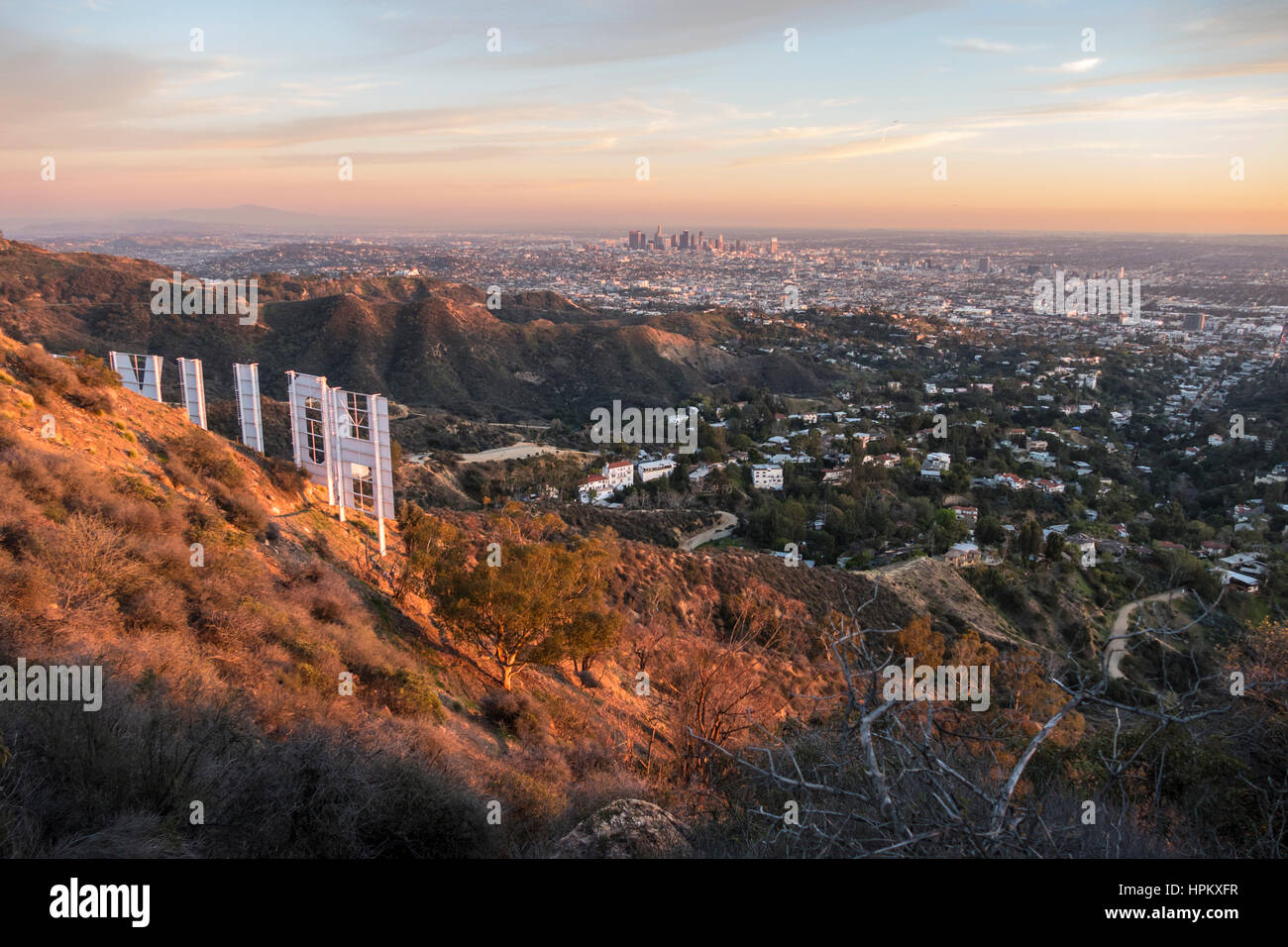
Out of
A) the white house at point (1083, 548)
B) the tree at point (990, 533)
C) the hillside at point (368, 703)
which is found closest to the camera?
the hillside at point (368, 703)

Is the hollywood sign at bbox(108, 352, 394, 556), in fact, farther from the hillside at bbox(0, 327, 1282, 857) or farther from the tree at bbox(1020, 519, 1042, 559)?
the tree at bbox(1020, 519, 1042, 559)

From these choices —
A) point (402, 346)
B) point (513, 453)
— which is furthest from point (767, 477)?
point (402, 346)

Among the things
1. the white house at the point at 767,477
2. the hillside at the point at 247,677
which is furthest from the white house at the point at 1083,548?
the hillside at the point at 247,677

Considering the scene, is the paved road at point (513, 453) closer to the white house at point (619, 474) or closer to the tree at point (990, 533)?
the white house at point (619, 474)

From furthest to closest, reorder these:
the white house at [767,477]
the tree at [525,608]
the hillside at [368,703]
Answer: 1. the white house at [767,477]
2. the tree at [525,608]
3. the hillside at [368,703]

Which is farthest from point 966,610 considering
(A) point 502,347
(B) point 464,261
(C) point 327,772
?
(B) point 464,261
